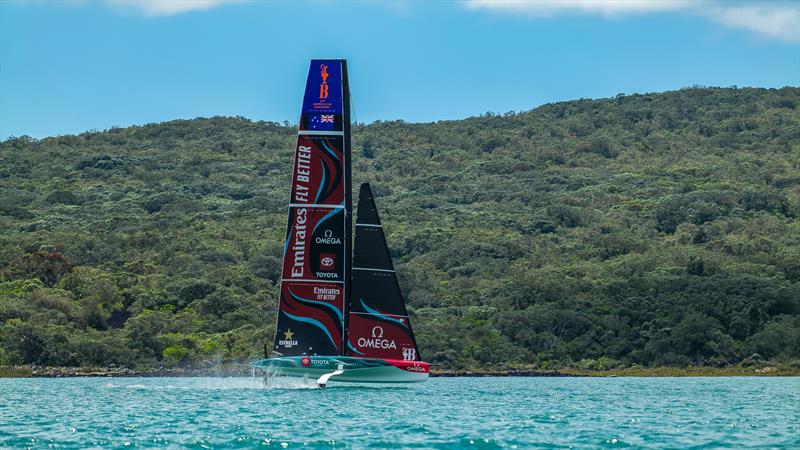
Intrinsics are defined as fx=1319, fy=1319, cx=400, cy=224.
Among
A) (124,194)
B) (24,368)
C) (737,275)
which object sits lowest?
(24,368)

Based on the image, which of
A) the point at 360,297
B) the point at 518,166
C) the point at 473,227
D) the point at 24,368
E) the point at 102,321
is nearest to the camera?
the point at 360,297

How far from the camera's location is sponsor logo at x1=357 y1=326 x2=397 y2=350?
44156mm

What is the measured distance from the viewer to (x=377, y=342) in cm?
4419

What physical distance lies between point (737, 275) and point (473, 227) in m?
36.7

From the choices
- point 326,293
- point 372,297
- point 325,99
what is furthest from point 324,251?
point 325,99

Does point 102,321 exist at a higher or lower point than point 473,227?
lower

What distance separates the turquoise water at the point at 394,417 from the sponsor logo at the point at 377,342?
1.46 meters

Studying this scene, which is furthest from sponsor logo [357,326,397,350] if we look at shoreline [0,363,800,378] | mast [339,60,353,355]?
shoreline [0,363,800,378]

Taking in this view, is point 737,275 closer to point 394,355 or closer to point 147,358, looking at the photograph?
point 147,358

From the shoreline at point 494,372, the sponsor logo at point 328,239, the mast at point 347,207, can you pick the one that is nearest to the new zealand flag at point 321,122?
the mast at point 347,207

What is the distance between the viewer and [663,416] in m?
33.9

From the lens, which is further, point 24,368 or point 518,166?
point 518,166

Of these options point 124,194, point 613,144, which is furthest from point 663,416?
point 613,144

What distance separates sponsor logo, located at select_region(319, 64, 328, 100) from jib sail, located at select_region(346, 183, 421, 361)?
339cm
